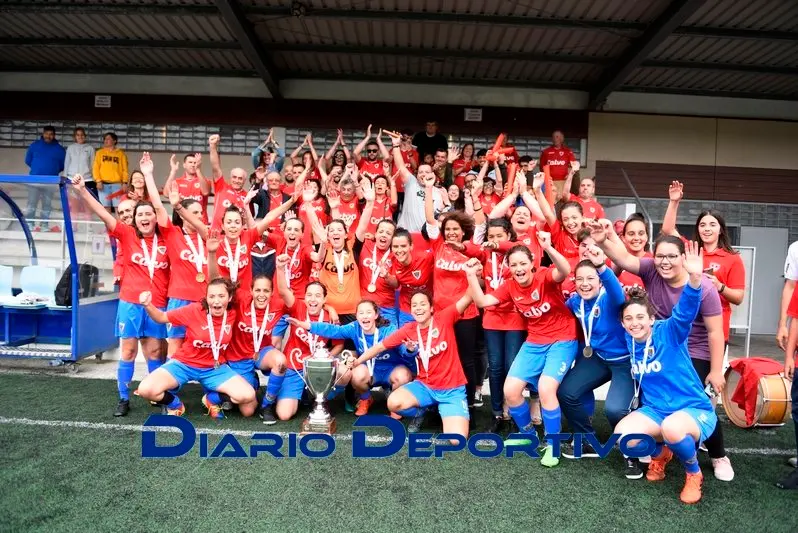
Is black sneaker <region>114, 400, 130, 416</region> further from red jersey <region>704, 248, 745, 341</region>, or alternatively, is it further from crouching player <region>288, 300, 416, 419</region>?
red jersey <region>704, 248, 745, 341</region>

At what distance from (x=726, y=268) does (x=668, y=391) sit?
1382 millimetres

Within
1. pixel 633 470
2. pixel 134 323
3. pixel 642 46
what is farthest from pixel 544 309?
pixel 642 46

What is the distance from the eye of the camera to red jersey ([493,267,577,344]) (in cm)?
424

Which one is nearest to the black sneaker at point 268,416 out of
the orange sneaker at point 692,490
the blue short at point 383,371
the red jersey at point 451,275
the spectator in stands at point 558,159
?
→ the blue short at point 383,371

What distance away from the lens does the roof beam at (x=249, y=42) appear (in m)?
8.13

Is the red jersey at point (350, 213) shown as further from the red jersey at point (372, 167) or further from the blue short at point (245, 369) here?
the blue short at point (245, 369)

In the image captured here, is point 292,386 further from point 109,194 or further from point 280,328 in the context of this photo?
point 109,194

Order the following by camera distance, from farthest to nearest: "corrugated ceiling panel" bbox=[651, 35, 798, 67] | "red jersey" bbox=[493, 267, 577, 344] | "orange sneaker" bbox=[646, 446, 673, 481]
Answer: "corrugated ceiling panel" bbox=[651, 35, 798, 67], "red jersey" bbox=[493, 267, 577, 344], "orange sneaker" bbox=[646, 446, 673, 481]

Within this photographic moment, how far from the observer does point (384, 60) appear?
Answer: 1054 centimetres

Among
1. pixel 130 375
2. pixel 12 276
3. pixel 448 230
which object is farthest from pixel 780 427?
pixel 12 276

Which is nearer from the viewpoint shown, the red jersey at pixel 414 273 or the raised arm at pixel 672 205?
the raised arm at pixel 672 205

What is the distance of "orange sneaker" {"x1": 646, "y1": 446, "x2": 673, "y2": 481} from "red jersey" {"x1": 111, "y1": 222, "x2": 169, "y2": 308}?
13.8 feet

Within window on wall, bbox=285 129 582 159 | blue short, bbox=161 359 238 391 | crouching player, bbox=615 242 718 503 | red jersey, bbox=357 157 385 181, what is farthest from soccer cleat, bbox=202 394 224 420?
window on wall, bbox=285 129 582 159

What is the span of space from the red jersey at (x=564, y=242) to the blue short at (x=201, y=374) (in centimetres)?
303
